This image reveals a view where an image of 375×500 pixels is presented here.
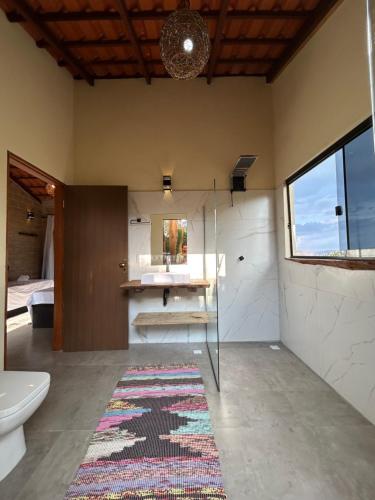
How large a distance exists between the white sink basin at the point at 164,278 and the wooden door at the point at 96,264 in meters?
0.37

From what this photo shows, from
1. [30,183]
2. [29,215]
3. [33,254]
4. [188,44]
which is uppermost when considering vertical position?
[30,183]

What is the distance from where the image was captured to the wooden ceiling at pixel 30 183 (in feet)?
19.9

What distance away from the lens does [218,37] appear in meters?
2.66

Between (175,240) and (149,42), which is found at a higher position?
(149,42)

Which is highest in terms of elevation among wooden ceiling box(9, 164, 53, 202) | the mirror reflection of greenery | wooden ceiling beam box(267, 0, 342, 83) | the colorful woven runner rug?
wooden ceiling beam box(267, 0, 342, 83)

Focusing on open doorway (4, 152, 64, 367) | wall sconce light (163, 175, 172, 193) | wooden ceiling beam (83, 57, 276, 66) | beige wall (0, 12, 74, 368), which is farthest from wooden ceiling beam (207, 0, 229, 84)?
open doorway (4, 152, 64, 367)

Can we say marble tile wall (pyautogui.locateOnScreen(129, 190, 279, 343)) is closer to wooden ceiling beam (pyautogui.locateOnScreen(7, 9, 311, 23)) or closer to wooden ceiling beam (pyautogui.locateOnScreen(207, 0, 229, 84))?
wooden ceiling beam (pyautogui.locateOnScreen(207, 0, 229, 84))

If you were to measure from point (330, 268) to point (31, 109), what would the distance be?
3.21 metres

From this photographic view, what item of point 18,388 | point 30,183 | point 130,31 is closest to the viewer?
point 18,388

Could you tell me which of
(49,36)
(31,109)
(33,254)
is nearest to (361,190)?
(31,109)

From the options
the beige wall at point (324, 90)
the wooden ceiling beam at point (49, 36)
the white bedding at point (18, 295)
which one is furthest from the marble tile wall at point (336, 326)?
the white bedding at point (18, 295)

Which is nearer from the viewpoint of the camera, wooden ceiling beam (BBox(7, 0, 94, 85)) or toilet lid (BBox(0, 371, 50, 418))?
toilet lid (BBox(0, 371, 50, 418))

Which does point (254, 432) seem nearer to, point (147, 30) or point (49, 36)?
point (147, 30)

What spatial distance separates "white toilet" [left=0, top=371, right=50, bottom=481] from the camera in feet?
4.34
